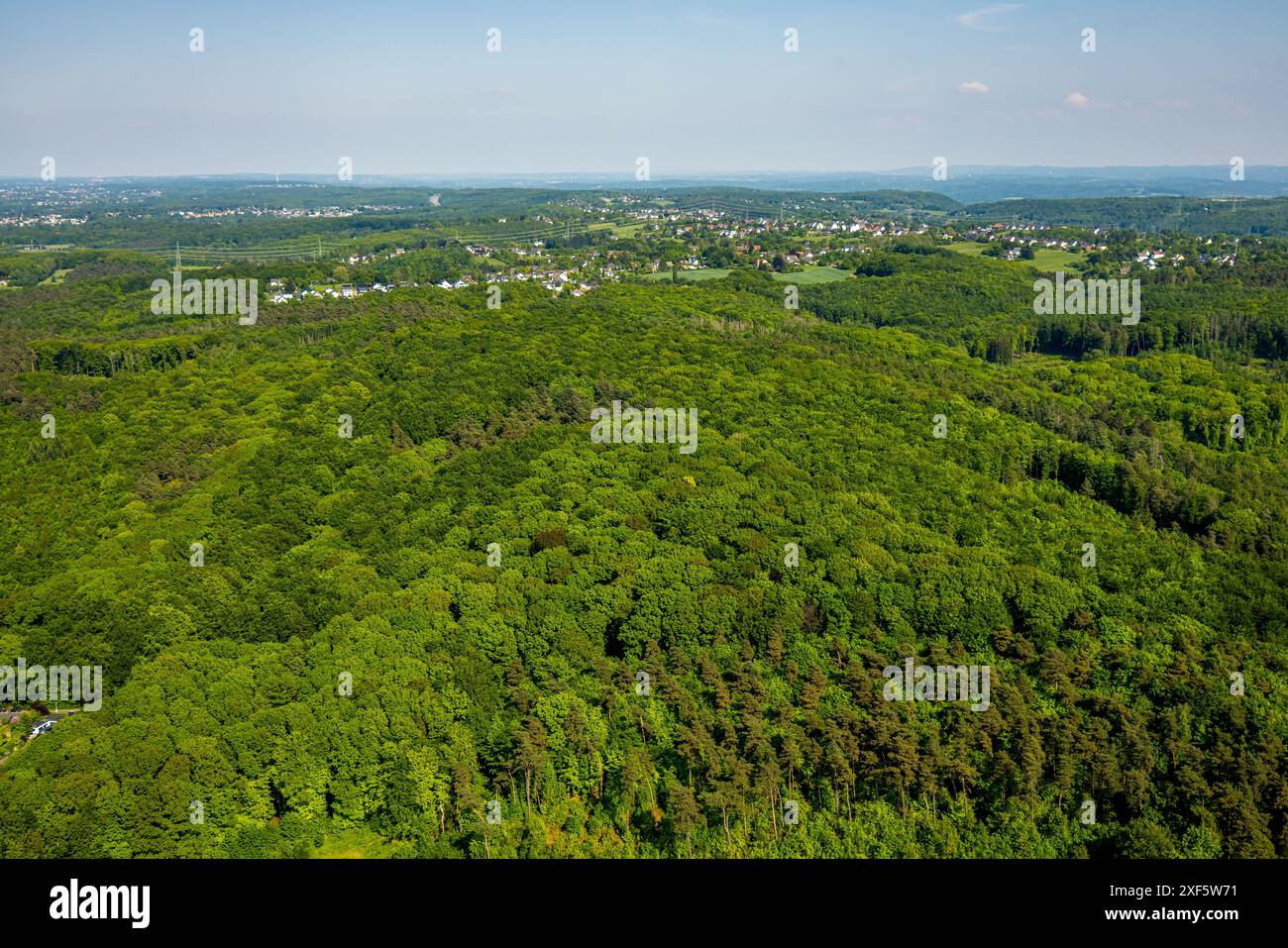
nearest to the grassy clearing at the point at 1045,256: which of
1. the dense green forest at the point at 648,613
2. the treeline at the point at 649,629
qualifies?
the dense green forest at the point at 648,613

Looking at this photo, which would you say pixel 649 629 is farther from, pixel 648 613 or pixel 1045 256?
pixel 1045 256

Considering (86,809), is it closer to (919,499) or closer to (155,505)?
(155,505)

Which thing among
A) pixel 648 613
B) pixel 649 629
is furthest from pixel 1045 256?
pixel 649 629

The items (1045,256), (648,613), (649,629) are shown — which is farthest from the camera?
(1045,256)

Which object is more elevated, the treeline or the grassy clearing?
the grassy clearing

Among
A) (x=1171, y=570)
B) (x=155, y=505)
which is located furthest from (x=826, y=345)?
(x=155, y=505)

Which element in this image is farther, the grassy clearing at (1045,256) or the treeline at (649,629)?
the grassy clearing at (1045,256)

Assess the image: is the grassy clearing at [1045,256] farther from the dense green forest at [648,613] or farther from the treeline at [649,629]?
the treeline at [649,629]

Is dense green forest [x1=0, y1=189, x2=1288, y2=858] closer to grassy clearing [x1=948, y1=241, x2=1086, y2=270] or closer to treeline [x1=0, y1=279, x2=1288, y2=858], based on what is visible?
treeline [x1=0, y1=279, x2=1288, y2=858]

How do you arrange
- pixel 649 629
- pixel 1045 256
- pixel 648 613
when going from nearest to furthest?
1. pixel 649 629
2. pixel 648 613
3. pixel 1045 256

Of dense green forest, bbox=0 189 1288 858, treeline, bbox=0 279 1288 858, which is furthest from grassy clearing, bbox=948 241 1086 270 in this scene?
treeline, bbox=0 279 1288 858
